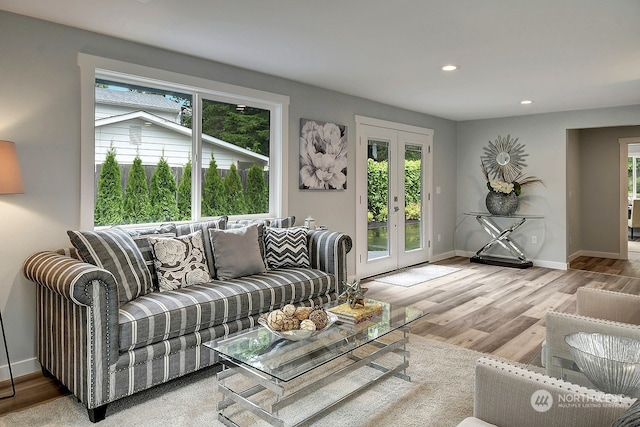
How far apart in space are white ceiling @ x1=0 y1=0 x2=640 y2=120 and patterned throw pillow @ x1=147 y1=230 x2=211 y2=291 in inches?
59.0

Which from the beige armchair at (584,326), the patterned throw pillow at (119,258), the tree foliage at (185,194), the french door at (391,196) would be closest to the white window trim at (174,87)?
the patterned throw pillow at (119,258)

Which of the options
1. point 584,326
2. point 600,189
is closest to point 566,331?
point 584,326

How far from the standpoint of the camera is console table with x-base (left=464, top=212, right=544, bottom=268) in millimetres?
6545

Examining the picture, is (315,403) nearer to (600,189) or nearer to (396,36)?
(396,36)

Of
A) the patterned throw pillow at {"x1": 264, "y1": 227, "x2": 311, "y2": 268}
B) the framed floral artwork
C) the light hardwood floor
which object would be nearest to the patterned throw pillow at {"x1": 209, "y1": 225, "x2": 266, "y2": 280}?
the patterned throw pillow at {"x1": 264, "y1": 227, "x2": 311, "y2": 268}

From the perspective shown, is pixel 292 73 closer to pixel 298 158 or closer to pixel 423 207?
pixel 298 158

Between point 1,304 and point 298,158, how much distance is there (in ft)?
9.36

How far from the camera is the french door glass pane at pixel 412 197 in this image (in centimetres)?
631

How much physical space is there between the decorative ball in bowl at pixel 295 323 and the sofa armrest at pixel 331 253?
1235 millimetres

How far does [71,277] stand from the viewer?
2154 millimetres

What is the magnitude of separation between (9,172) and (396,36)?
2.68 metres

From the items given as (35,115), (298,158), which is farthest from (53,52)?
(298,158)

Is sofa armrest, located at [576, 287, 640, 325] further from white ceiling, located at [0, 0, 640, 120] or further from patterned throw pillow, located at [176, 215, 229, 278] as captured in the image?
patterned throw pillow, located at [176, 215, 229, 278]

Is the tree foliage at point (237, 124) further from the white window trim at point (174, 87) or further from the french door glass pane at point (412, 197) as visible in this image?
the french door glass pane at point (412, 197)
